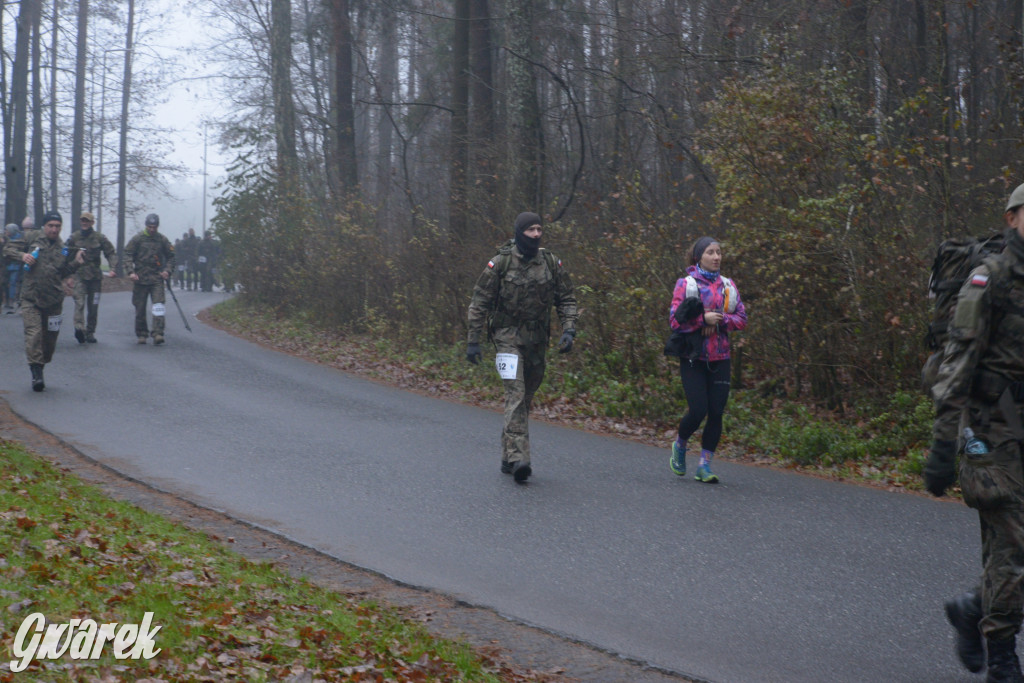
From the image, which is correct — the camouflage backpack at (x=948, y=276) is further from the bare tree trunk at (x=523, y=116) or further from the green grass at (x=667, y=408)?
the bare tree trunk at (x=523, y=116)

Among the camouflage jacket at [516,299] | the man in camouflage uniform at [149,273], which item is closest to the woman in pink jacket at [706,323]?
the camouflage jacket at [516,299]

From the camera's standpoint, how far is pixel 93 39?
4062cm

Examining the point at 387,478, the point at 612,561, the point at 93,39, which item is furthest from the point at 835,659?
the point at 93,39

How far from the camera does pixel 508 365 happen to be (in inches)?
346

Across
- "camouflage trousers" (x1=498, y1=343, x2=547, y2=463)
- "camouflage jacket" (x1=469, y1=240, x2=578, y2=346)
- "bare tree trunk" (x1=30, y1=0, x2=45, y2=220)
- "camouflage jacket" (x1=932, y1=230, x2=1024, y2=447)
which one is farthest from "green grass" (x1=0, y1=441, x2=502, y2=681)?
"bare tree trunk" (x1=30, y1=0, x2=45, y2=220)

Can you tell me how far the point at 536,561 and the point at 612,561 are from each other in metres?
0.48

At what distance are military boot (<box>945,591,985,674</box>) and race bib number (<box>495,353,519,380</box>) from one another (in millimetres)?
4638

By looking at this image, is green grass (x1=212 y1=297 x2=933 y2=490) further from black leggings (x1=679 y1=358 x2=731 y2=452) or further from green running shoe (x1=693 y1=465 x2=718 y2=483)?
black leggings (x1=679 y1=358 x2=731 y2=452)

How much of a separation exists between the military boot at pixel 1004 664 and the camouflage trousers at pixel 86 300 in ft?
55.8

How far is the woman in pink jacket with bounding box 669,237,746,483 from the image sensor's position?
8391 millimetres

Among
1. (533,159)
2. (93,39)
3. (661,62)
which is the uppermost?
(93,39)

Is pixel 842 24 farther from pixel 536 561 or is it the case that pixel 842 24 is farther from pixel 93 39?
pixel 93 39

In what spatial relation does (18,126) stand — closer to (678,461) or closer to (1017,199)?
(678,461)

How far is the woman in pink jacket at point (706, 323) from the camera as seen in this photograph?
330 inches
